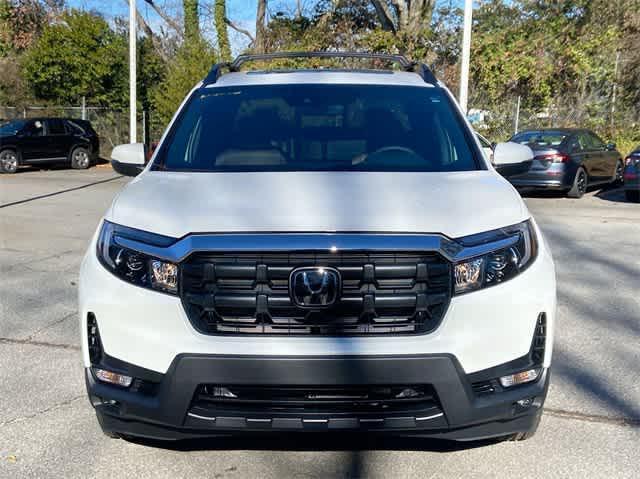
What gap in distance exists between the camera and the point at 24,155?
2156cm

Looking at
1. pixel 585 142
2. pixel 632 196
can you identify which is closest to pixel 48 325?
pixel 632 196

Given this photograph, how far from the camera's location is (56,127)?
22.5 metres

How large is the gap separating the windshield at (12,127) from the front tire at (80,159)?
197 cm

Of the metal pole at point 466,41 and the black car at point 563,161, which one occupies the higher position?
the metal pole at point 466,41

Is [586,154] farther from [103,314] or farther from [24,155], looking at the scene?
[24,155]

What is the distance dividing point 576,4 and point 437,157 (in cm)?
2369

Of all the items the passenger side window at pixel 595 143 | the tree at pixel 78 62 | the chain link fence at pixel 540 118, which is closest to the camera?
the passenger side window at pixel 595 143

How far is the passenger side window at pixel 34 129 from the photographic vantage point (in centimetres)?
2166

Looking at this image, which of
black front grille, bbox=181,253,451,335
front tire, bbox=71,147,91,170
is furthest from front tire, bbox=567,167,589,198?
front tire, bbox=71,147,91,170

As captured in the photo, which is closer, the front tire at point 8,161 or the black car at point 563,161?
the black car at point 563,161

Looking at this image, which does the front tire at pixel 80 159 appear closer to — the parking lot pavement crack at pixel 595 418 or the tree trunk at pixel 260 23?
the tree trunk at pixel 260 23

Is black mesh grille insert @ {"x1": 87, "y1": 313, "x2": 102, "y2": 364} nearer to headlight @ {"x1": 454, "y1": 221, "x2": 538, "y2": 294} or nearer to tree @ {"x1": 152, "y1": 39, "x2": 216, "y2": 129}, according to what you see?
headlight @ {"x1": 454, "y1": 221, "x2": 538, "y2": 294}

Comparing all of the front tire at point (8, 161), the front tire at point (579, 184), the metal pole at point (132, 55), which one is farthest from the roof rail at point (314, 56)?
the front tire at point (8, 161)

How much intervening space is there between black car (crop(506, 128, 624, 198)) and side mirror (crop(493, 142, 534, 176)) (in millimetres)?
9972
